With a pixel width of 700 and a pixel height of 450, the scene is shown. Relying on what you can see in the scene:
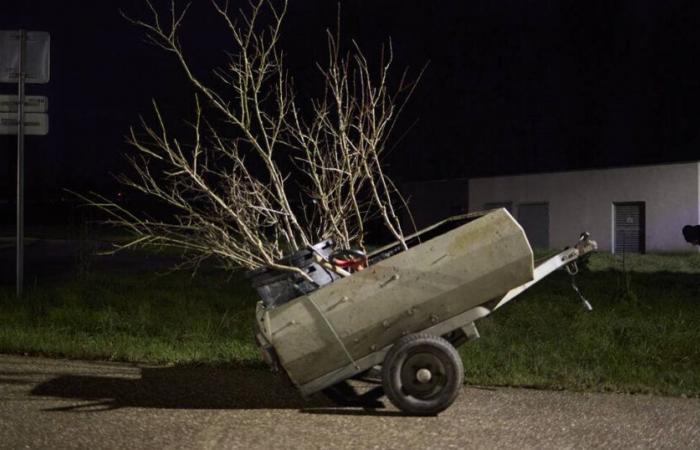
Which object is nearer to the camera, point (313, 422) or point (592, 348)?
point (313, 422)

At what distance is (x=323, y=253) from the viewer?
773cm

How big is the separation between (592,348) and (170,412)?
16.1 feet

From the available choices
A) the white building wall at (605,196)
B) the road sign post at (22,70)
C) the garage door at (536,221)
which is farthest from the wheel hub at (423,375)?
the garage door at (536,221)

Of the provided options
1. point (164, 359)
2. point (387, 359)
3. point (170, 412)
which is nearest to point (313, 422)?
point (387, 359)

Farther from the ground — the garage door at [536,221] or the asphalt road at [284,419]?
the asphalt road at [284,419]

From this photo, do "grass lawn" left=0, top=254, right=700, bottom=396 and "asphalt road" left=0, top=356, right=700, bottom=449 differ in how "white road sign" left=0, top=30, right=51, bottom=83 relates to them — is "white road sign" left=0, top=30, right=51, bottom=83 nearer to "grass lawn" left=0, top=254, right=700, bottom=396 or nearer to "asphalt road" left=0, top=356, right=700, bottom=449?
"grass lawn" left=0, top=254, right=700, bottom=396

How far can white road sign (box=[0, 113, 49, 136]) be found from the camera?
1351 cm

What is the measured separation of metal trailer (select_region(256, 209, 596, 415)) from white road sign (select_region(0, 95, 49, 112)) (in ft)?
26.6

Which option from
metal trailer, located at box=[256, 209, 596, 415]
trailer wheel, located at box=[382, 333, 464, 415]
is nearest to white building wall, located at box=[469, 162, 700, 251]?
metal trailer, located at box=[256, 209, 596, 415]

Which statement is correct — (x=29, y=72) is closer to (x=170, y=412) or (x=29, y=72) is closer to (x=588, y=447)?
(x=170, y=412)

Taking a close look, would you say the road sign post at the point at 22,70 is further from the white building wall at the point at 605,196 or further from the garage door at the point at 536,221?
the garage door at the point at 536,221

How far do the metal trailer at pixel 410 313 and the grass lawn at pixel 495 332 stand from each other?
66.1 inches

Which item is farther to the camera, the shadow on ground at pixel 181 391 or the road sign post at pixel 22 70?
the road sign post at pixel 22 70

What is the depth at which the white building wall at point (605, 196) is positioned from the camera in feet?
98.1
